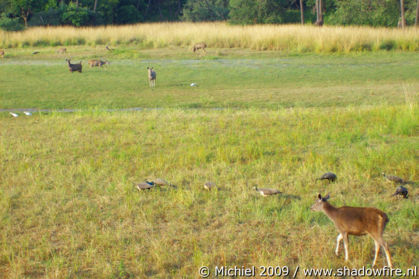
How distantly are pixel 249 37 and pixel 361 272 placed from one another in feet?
74.6

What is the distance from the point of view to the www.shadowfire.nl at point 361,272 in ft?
12.9

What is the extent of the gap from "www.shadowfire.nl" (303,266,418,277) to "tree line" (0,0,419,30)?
95.3 feet

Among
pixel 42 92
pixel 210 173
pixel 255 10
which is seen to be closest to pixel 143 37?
pixel 255 10

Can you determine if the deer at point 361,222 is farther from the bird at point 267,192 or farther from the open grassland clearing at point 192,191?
the bird at point 267,192

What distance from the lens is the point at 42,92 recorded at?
14125 mm

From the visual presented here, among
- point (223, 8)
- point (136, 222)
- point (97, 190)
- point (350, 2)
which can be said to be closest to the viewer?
point (136, 222)

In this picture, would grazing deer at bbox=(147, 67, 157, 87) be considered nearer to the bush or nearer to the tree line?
the tree line

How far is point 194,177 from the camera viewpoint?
6.38m

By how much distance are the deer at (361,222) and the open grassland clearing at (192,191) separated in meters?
0.36

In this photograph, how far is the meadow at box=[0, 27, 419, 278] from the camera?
435 centimetres

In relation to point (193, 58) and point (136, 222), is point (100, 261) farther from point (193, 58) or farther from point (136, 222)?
point (193, 58)

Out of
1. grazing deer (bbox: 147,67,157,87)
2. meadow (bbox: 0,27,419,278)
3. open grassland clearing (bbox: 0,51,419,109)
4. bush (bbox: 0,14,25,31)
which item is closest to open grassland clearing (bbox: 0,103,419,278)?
meadow (bbox: 0,27,419,278)

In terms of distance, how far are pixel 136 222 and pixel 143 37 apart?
2588 cm

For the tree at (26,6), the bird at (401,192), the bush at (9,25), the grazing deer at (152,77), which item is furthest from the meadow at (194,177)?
the tree at (26,6)
